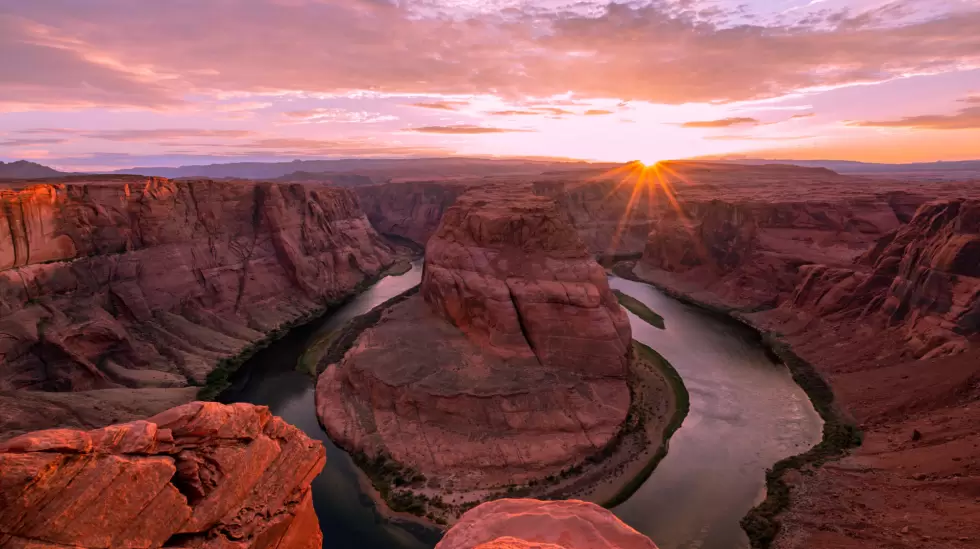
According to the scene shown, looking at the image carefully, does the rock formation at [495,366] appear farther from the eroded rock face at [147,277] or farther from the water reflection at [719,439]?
the eroded rock face at [147,277]

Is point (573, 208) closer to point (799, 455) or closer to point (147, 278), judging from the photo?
point (799, 455)

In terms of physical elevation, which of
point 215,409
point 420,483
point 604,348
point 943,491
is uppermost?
point 215,409

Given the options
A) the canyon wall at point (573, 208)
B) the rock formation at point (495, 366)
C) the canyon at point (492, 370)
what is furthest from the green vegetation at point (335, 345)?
the canyon wall at point (573, 208)

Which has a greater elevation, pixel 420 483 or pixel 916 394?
pixel 916 394

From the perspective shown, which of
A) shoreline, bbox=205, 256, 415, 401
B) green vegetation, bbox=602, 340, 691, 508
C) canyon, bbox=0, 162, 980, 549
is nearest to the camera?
canyon, bbox=0, 162, 980, 549

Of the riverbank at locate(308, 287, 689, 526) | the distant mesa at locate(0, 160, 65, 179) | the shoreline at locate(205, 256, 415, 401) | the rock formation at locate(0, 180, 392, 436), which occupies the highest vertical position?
the distant mesa at locate(0, 160, 65, 179)

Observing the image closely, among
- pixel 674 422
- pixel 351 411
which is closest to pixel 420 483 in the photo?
pixel 351 411

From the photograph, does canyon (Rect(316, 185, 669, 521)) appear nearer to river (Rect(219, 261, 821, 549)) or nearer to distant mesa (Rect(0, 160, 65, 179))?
river (Rect(219, 261, 821, 549))

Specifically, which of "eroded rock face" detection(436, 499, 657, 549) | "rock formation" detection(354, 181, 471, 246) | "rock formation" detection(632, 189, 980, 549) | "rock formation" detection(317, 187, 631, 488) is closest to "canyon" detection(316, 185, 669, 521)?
"rock formation" detection(317, 187, 631, 488)

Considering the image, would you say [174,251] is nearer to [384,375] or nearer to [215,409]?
[384,375]
